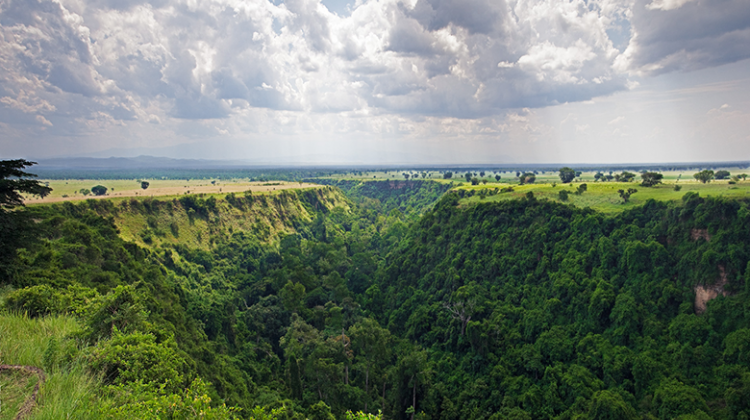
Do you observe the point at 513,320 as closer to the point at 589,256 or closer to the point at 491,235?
the point at 589,256

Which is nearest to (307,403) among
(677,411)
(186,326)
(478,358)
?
(186,326)

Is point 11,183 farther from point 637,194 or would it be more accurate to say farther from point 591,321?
point 637,194

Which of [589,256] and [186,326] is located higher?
[589,256]

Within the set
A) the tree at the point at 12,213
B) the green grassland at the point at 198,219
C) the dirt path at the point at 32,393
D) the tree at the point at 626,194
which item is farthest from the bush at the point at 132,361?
the green grassland at the point at 198,219

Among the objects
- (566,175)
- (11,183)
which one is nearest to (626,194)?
(566,175)

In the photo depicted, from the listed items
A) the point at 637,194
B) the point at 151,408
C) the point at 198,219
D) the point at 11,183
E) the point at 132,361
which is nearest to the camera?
the point at 151,408

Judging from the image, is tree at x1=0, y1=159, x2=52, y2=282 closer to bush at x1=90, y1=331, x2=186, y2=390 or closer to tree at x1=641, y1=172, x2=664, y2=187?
bush at x1=90, y1=331, x2=186, y2=390
